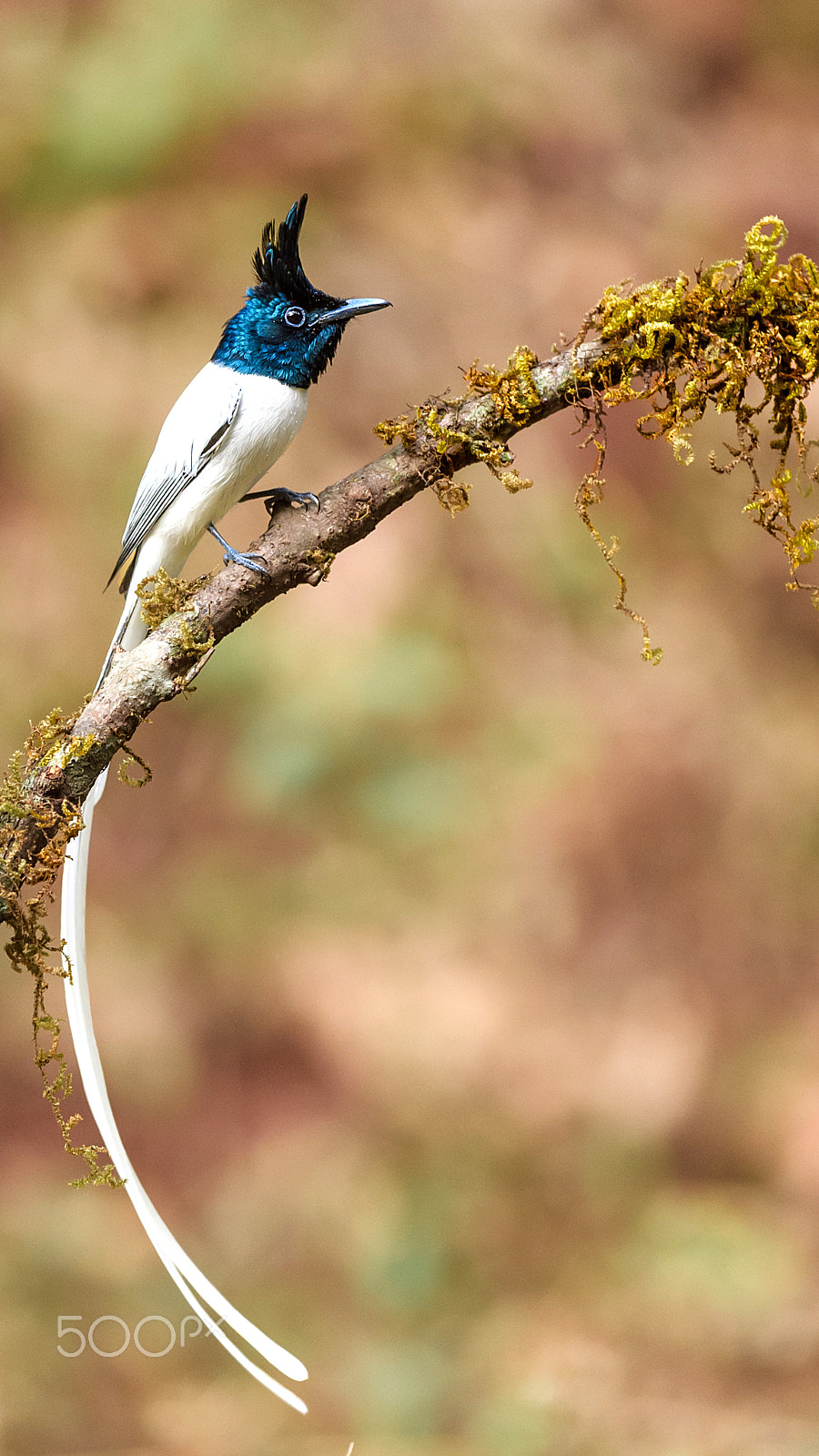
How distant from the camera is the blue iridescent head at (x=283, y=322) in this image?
1.33 meters

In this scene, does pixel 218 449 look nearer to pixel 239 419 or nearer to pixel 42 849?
pixel 239 419

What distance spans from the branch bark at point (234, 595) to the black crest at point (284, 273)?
222 millimetres

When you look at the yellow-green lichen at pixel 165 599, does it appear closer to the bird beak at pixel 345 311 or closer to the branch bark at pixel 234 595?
the branch bark at pixel 234 595

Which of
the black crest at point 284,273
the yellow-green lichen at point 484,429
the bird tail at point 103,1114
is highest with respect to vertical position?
the black crest at point 284,273

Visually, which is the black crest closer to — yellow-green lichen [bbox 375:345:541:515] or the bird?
the bird

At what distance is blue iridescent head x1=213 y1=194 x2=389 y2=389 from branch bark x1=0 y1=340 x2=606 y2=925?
0.18 metres

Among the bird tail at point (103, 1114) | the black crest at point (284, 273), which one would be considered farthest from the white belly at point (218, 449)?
the bird tail at point (103, 1114)

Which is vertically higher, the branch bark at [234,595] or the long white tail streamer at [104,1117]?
the branch bark at [234,595]

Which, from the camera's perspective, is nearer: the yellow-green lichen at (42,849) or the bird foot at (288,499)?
the yellow-green lichen at (42,849)

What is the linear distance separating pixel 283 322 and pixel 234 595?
36 cm

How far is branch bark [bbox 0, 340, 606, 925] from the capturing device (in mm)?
1130

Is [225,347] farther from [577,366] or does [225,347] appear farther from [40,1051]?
[40,1051]

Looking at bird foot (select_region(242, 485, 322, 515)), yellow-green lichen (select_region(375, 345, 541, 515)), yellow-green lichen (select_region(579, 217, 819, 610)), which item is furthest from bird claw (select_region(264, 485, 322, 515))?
yellow-green lichen (select_region(579, 217, 819, 610))

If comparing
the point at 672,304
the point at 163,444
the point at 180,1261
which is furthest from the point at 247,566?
the point at 180,1261
